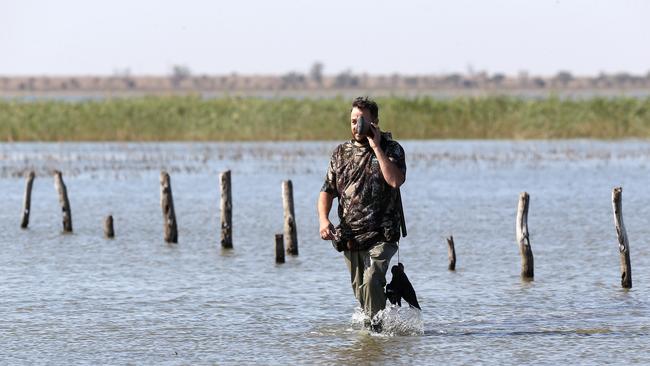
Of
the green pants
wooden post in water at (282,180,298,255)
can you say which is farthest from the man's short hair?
wooden post in water at (282,180,298,255)

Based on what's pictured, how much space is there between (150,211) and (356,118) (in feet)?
60.4

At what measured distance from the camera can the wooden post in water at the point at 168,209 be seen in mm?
23297

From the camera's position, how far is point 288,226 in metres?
21.5

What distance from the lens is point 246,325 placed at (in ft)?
49.0

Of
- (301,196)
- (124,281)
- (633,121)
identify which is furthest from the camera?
(633,121)

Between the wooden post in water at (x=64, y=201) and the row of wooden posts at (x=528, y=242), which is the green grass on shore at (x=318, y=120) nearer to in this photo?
the wooden post in water at (x=64, y=201)

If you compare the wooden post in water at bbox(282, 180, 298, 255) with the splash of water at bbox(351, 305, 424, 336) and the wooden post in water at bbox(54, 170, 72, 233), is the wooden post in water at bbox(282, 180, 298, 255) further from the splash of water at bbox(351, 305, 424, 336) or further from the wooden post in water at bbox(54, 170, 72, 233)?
the splash of water at bbox(351, 305, 424, 336)

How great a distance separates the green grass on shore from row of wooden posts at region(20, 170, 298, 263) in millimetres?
30317

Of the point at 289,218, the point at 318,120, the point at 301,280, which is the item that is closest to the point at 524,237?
the point at 301,280

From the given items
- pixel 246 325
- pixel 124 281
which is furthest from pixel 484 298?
pixel 124 281

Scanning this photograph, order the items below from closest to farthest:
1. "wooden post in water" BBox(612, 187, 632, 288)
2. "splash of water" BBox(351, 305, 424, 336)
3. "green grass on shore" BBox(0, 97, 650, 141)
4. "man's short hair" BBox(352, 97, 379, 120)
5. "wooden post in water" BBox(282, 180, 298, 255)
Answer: "man's short hair" BBox(352, 97, 379, 120)
"splash of water" BBox(351, 305, 424, 336)
"wooden post in water" BBox(612, 187, 632, 288)
"wooden post in water" BBox(282, 180, 298, 255)
"green grass on shore" BBox(0, 97, 650, 141)

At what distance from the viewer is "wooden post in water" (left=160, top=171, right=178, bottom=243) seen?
23.3 meters

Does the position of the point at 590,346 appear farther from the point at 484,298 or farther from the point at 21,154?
the point at 21,154

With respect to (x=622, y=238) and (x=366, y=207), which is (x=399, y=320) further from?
(x=622, y=238)
